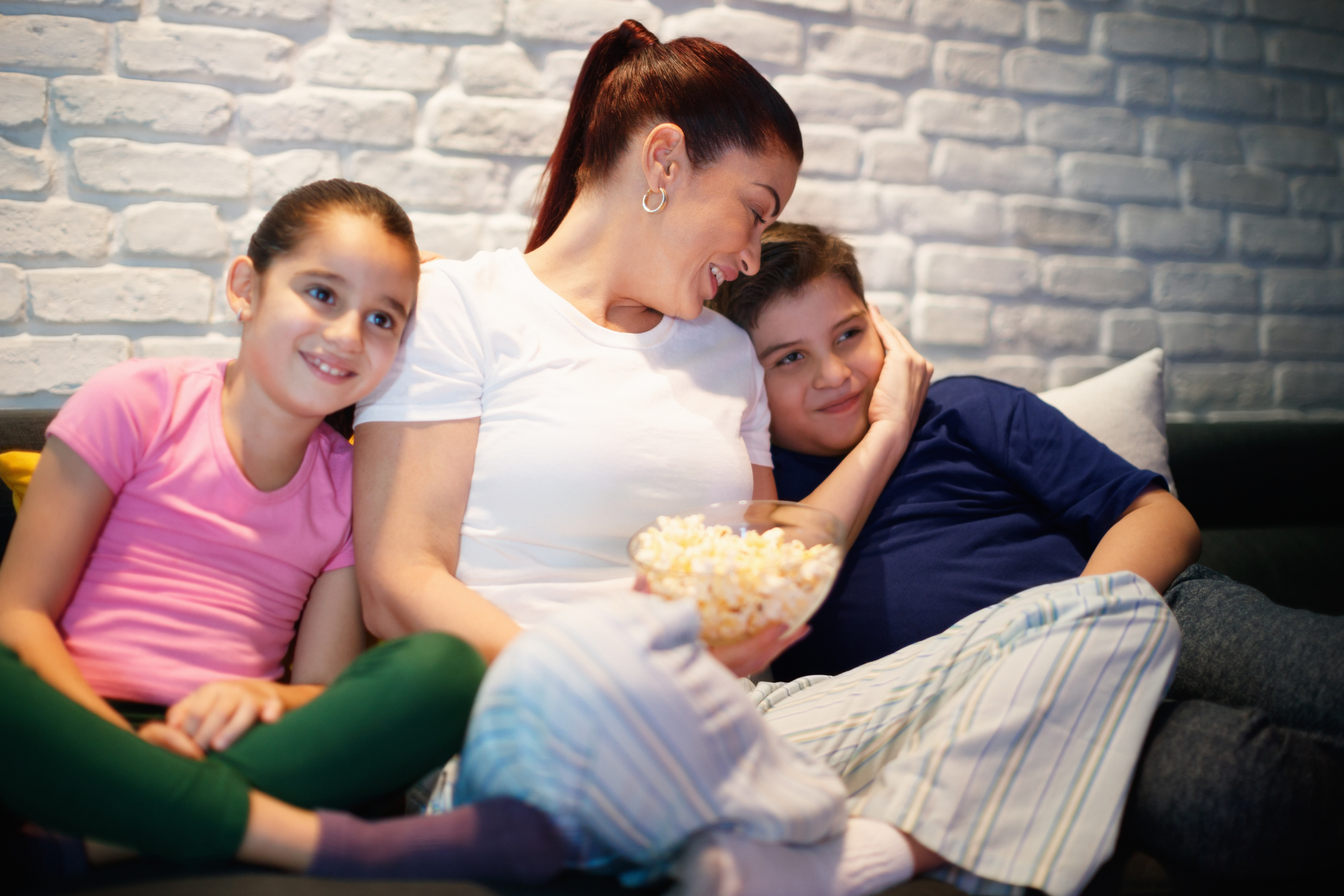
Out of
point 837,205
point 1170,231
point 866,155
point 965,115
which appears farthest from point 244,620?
point 1170,231

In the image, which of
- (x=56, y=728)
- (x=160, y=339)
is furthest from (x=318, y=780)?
(x=160, y=339)

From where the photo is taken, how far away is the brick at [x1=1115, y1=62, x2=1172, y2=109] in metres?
1.88

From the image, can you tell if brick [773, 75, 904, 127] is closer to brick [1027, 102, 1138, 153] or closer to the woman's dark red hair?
brick [1027, 102, 1138, 153]

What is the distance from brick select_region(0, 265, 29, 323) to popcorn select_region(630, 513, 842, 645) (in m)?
1.16

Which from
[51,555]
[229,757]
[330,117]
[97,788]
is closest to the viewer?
[97,788]

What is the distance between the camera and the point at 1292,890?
858 mm

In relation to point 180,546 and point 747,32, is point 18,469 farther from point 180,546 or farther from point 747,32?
point 747,32

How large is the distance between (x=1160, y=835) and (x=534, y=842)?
648 millimetres

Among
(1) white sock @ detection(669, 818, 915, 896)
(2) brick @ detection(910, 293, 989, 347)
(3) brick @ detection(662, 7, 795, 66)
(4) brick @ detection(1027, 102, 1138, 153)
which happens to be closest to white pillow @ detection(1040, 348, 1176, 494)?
(2) brick @ detection(910, 293, 989, 347)

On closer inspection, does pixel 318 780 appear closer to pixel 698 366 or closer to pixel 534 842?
pixel 534 842

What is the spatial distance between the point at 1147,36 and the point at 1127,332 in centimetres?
67

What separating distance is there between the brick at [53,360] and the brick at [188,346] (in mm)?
28

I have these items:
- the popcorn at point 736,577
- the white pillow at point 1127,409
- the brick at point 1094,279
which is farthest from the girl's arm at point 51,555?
the brick at point 1094,279

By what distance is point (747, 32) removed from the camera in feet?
5.36
